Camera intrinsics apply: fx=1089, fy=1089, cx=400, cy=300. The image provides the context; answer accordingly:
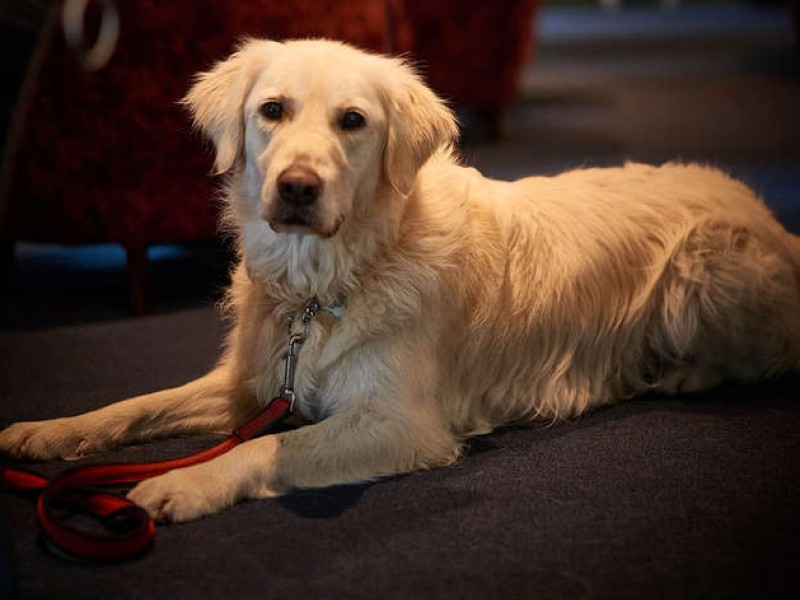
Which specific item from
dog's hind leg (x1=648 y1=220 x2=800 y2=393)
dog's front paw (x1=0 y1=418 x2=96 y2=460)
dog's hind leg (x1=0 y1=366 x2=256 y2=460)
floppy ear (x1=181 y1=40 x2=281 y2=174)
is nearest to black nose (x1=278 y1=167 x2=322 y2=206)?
floppy ear (x1=181 y1=40 x2=281 y2=174)

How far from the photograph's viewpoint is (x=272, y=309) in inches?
104

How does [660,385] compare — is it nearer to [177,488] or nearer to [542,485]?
[542,485]

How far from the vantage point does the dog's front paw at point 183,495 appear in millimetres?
2156

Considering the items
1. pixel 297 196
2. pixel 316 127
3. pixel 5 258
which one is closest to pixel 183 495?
pixel 297 196

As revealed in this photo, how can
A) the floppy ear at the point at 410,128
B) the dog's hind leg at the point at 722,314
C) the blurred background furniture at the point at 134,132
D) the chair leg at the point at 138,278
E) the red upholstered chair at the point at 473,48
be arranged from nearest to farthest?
the floppy ear at the point at 410,128, the dog's hind leg at the point at 722,314, the blurred background furniture at the point at 134,132, the chair leg at the point at 138,278, the red upholstered chair at the point at 473,48

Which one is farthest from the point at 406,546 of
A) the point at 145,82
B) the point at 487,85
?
the point at 487,85

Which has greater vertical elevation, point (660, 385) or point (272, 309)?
point (272, 309)

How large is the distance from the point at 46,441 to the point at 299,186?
0.83 metres

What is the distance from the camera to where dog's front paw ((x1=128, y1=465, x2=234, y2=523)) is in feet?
7.07

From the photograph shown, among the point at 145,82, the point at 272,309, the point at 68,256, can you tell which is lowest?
the point at 68,256

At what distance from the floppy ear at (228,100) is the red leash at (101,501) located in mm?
632

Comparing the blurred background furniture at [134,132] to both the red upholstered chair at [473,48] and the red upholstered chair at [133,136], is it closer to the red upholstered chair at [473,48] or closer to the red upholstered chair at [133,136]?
the red upholstered chair at [133,136]

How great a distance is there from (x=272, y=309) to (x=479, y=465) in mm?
622

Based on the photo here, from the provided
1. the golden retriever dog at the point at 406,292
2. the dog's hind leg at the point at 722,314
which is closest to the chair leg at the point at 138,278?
the golden retriever dog at the point at 406,292
